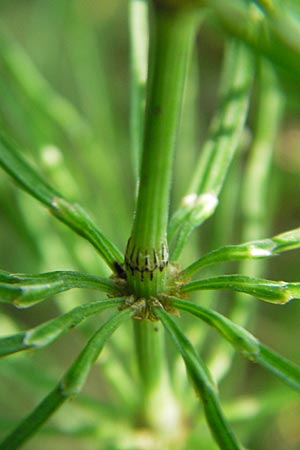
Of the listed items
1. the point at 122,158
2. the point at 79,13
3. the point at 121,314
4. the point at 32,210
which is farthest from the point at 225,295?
the point at 121,314

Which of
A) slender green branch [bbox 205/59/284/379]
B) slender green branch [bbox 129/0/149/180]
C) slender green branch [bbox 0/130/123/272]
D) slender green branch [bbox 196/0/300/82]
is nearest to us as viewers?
slender green branch [bbox 196/0/300/82]

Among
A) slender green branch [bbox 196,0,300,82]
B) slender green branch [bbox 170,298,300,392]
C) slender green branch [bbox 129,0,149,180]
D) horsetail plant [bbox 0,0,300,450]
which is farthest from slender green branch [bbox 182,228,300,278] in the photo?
slender green branch [bbox 196,0,300,82]

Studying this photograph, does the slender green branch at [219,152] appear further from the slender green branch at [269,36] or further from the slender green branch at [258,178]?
the slender green branch at [269,36]

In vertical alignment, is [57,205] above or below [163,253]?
above

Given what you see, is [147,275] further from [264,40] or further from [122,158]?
[122,158]

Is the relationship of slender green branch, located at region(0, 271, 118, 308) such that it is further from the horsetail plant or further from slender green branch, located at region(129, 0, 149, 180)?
slender green branch, located at region(129, 0, 149, 180)

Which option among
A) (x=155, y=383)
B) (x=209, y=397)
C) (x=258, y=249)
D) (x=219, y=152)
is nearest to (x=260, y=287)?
(x=258, y=249)

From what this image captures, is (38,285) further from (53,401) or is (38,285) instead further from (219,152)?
(219,152)

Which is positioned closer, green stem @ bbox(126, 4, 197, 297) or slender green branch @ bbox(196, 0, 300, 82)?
slender green branch @ bbox(196, 0, 300, 82)
